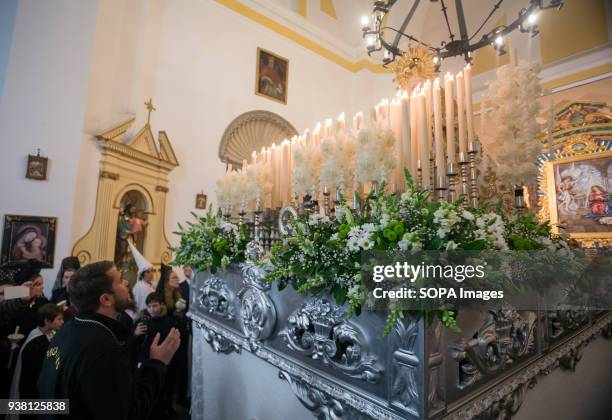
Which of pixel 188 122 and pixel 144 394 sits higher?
pixel 188 122

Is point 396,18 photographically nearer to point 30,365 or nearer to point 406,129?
point 406,129

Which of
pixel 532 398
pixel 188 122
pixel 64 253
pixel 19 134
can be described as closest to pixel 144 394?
pixel 532 398

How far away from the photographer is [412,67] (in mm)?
3811

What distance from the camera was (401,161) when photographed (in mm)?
2221

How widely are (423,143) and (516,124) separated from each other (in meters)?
0.67

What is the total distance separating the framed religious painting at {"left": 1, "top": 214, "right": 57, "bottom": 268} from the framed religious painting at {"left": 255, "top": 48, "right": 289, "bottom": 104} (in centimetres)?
533

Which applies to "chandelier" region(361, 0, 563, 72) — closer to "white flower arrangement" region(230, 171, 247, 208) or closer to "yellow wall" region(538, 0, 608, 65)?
"white flower arrangement" region(230, 171, 247, 208)

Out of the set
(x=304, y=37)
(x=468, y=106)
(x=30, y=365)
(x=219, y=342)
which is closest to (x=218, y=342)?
(x=219, y=342)

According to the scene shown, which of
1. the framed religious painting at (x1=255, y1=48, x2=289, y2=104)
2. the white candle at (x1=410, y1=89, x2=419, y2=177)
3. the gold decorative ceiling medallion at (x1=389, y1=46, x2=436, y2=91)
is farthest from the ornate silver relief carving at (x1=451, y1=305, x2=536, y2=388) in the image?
the framed religious painting at (x1=255, y1=48, x2=289, y2=104)

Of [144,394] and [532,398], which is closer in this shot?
[532,398]

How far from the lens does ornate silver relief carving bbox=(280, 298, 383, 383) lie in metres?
1.20

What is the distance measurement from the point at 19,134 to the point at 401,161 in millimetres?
5337

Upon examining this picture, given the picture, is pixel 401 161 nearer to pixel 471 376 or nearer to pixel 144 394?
pixel 471 376

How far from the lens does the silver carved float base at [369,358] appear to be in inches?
41.5
